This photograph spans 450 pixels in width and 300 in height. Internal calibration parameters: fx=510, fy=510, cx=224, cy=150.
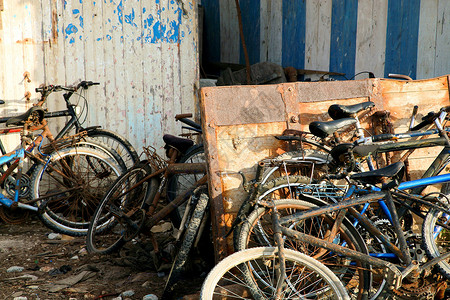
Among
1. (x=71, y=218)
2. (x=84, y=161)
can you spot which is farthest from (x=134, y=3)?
(x=71, y=218)

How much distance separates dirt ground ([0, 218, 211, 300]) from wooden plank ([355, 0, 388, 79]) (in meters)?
3.36

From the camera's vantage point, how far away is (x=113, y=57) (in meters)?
6.71

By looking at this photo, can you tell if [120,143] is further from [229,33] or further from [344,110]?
[229,33]

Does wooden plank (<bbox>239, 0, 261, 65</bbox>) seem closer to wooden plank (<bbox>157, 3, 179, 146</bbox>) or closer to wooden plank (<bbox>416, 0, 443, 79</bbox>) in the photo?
wooden plank (<bbox>157, 3, 179, 146</bbox>)

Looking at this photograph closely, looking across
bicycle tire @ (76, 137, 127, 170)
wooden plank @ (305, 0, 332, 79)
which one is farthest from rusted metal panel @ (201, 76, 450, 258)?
wooden plank @ (305, 0, 332, 79)

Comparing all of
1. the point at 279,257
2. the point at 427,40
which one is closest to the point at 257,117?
the point at 279,257

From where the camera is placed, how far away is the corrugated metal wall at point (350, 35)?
6.01 m

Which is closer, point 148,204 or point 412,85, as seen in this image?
point 412,85

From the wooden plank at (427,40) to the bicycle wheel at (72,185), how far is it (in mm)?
3800

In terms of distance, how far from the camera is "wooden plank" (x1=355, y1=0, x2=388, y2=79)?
6489mm

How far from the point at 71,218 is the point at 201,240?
80.6 inches

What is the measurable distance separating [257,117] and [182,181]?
1.37m

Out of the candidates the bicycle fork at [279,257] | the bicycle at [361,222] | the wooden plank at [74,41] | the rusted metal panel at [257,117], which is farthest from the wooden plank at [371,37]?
the bicycle fork at [279,257]

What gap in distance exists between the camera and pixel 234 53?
9773 mm
